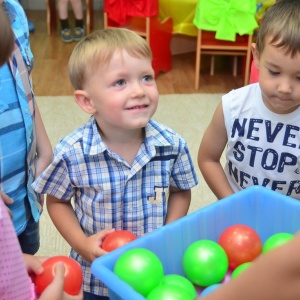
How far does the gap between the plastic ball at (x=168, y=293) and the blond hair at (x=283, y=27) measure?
1.90ft

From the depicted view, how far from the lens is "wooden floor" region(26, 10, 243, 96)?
3.48 metres

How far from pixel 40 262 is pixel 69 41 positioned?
3755mm

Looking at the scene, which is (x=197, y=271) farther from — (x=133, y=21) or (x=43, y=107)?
(x=133, y=21)

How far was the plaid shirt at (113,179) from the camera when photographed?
3.58 feet

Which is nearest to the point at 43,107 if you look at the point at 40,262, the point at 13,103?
the point at 13,103

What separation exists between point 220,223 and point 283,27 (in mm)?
477

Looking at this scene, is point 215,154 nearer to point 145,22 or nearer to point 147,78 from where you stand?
point 147,78

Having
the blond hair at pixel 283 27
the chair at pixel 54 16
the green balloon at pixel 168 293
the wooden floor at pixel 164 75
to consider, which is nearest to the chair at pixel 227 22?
the wooden floor at pixel 164 75

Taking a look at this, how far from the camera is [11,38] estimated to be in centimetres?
70

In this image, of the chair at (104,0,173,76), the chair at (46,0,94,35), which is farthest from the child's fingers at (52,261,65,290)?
→ the chair at (46,0,94,35)

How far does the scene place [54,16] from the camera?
193 inches

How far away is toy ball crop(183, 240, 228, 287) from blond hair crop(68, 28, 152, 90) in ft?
1.38

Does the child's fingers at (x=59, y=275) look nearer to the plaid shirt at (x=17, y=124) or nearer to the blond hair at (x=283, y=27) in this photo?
the plaid shirt at (x=17, y=124)

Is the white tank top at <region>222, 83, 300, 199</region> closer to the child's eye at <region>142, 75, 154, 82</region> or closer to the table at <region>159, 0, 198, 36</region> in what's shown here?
the child's eye at <region>142, 75, 154, 82</region>
